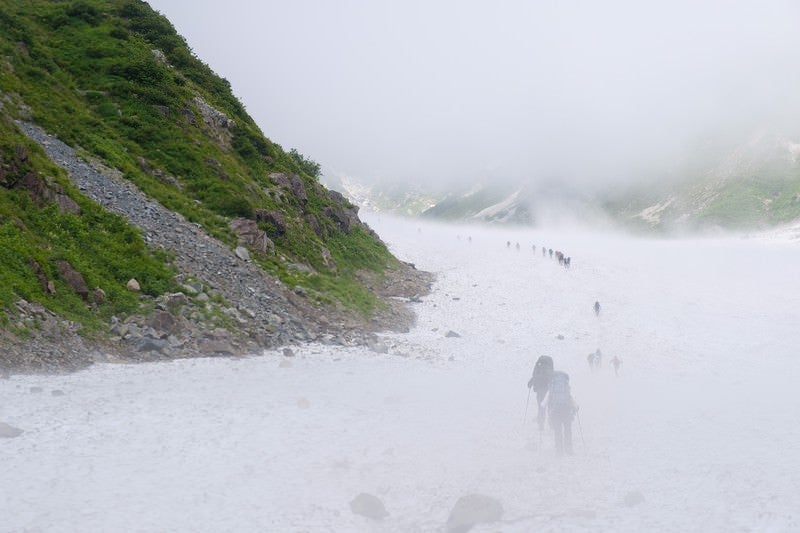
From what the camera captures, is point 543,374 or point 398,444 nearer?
point 398,444

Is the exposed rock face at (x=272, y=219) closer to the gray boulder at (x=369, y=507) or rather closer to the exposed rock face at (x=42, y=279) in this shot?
the exposed rock face at (x=42, y=279)

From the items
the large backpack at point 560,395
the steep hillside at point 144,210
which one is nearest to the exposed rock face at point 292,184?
the steep hillside at point 144,210

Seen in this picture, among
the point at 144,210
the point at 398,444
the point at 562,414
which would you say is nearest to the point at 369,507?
the point at 398,444

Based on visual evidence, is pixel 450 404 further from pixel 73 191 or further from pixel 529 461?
pixel 73 191

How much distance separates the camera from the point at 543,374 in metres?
17.3

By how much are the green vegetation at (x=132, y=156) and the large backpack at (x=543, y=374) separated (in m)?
15.0

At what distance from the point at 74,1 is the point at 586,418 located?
179ft

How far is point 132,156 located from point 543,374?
28.3 m

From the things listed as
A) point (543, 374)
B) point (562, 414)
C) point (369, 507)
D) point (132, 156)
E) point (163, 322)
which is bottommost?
point (369, 507)

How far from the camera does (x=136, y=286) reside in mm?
22141

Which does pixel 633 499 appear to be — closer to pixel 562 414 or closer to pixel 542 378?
pixel 562 414

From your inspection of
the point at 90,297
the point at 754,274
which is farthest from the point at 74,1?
the point at 754,274

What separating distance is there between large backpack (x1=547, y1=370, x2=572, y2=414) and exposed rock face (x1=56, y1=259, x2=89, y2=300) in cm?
1709

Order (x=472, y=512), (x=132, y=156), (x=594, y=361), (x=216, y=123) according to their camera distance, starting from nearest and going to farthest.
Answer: (x=472, y=512), (x=594, y=361), (x=132, y=156), (x=216, y=123)
